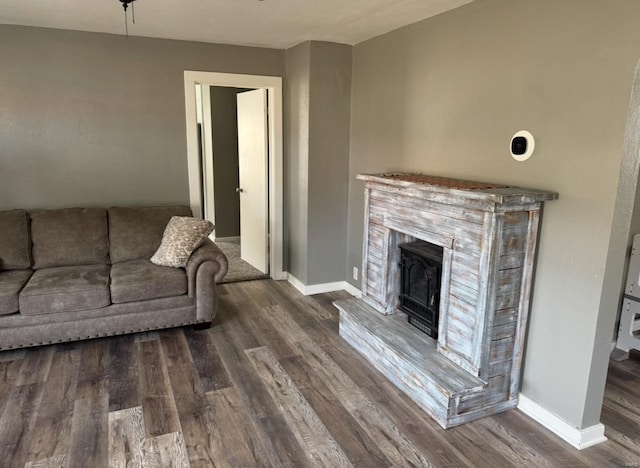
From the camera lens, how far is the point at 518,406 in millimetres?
2549

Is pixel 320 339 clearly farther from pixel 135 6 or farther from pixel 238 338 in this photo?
pixel 135 6

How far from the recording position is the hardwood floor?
7.09 feet

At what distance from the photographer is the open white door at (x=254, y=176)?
4.57 metres

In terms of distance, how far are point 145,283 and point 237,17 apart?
78.0 inches

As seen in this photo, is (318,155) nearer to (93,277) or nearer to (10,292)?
(93,277)

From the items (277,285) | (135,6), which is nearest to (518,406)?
(277,285)

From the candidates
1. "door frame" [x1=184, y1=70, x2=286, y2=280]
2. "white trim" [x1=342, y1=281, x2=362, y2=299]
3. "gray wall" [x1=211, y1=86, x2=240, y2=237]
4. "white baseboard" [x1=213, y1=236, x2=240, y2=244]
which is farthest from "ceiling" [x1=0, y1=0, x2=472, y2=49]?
"white baseboard" [x1=213, y1=236, x2=240, y2=244]

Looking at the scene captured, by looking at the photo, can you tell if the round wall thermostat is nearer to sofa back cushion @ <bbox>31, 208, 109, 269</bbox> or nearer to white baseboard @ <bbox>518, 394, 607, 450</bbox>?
white baseboard @ <bbox>518, 394, 607, 450</bbox>

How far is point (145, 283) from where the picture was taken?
324cm

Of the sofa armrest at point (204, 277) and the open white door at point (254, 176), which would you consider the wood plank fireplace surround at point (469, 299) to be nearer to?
the sofa armrest at point (204, 277)

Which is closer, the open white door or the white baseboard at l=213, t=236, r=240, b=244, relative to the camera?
the open white door

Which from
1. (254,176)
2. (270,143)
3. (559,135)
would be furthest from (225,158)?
(559,135)

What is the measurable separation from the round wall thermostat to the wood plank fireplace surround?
18 cm

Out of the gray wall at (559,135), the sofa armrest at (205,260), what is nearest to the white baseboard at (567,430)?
the gray wall at (559,135)
